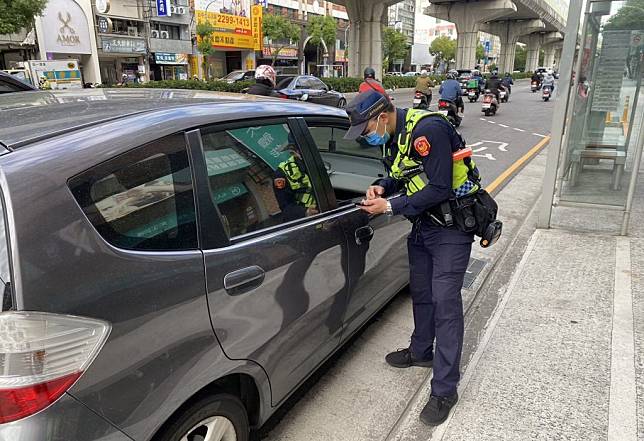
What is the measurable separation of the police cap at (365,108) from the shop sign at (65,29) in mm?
35221

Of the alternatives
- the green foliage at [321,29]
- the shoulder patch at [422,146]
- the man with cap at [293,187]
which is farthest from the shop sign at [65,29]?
the shoulder patch at [422,146]

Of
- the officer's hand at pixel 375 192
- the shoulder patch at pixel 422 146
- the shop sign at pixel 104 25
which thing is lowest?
the officer's hand at pixel 375 192

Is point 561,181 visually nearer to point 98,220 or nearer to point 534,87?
point 98,220

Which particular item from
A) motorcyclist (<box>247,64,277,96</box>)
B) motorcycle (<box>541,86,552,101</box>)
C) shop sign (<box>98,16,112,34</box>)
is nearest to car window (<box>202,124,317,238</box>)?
motorcyclist (<box>247,64,277,96</box>)

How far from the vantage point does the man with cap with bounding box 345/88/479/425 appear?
232 cm

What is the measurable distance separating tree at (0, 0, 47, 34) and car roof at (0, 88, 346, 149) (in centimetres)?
2350

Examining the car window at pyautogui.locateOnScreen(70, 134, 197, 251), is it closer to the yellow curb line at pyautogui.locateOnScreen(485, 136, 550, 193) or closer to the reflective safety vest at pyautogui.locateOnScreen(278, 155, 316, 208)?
the reflective safety vest at pyautogui.locateOnScreen(278, 155, 316, 208)

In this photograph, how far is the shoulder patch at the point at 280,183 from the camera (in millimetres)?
2315

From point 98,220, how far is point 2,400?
0.53 m

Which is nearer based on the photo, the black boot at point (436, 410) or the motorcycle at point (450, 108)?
the black boot at point (436, 410)

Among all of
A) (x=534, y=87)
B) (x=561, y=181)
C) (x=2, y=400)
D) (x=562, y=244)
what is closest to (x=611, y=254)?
(x=562, y=244)

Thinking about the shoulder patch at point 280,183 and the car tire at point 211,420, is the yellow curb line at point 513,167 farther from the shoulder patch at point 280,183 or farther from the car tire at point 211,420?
the car tire at point 211,420

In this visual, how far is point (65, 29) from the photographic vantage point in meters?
32.8

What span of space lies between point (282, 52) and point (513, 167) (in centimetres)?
5630
